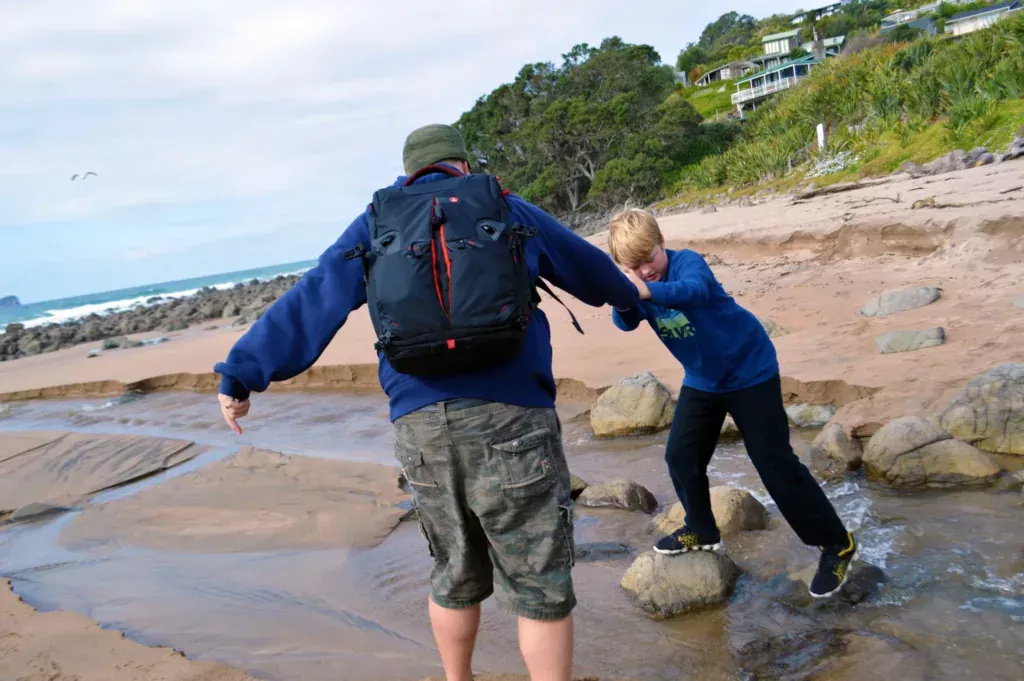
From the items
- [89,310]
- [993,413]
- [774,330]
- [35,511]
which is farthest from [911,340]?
[89,310]

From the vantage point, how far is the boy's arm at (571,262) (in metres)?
2.08

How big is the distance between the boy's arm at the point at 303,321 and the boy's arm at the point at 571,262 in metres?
0.48

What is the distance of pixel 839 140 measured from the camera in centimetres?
2058

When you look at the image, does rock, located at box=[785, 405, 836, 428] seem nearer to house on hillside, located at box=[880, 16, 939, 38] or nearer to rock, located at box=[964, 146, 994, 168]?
rock, located at box=[964, 146, 994, 168]

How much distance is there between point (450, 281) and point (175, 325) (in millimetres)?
26216

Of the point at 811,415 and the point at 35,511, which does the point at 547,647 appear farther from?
the point at 35,511

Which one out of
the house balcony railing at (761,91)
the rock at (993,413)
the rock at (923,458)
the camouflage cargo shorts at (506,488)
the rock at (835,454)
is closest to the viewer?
the camouflage cargo shorts at (506,488)

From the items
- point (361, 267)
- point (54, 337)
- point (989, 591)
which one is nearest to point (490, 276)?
point (361, 267)

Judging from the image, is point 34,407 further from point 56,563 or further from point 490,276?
point 490,276

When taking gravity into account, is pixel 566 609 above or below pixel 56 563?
above

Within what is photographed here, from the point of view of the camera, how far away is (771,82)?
46938mm

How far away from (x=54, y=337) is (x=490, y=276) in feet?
97.1

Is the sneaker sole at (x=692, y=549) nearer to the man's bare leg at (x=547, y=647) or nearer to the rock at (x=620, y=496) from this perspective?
the rock at (x=620, y=496)

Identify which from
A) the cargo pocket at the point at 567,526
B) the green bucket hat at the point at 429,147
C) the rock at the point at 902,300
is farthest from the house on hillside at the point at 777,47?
the cargo pocket at the point at 567,526
